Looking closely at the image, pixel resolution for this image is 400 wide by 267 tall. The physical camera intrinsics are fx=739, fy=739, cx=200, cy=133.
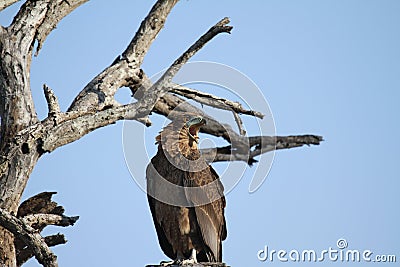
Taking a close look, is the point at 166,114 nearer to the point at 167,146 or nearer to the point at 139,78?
the point at 139,78

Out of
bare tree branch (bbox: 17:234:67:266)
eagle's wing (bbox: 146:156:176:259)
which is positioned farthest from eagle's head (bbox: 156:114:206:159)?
bare tree branch (bbox: 17:234:67:266)

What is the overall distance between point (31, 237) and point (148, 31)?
12.8 ft

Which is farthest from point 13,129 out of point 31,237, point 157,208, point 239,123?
point 239,123

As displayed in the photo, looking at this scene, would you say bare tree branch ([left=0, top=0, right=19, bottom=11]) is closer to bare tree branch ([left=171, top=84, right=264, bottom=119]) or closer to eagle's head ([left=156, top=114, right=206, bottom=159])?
bare tree branch ([left=171, top=84, right=264, bottom=119])

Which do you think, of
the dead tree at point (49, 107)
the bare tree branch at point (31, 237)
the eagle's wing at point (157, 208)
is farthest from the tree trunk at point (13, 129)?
the eagle's wing at point (157, 208)

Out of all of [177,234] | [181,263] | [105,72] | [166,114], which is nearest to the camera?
[181,263]

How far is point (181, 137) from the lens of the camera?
830 cm

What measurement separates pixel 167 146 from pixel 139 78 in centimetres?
201

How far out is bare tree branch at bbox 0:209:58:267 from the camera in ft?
23.0

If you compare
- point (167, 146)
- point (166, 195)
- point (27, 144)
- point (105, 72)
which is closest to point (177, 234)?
point (166, 195)

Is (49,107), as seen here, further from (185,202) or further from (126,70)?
(126,70)

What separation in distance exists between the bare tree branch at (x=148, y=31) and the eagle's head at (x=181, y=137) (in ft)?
5.09

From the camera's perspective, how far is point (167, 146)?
815 centimetres

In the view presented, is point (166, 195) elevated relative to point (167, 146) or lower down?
lower down
